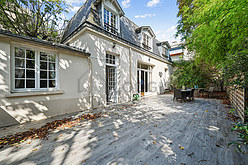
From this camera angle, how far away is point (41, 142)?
2361mm

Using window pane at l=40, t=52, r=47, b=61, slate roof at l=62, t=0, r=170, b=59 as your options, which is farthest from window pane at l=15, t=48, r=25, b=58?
slate roof at l=62, t=0, r=170, b=59

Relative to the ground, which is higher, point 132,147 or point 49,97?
point 49,97

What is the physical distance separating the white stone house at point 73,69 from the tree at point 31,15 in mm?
3226

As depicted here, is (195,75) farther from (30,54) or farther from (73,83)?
(30,54)

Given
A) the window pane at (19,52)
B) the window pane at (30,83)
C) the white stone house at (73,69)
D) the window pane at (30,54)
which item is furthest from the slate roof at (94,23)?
the window pane at (30,83)

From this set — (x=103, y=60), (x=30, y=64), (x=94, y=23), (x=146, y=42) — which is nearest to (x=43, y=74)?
(x=30, y=64)

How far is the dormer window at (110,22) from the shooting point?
19.8 ft

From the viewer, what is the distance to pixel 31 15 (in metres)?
6.95

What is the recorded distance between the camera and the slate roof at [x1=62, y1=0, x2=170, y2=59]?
5497 millimetres

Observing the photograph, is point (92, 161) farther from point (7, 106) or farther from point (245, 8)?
point (245, 8)

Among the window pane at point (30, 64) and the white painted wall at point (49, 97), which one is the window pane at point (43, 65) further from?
the white painted wall at point (49, 97)

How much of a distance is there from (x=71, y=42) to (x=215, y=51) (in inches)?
332

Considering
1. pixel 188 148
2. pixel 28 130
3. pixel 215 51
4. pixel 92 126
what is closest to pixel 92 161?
pixel 92 126

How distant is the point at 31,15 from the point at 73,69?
20.4 ft
